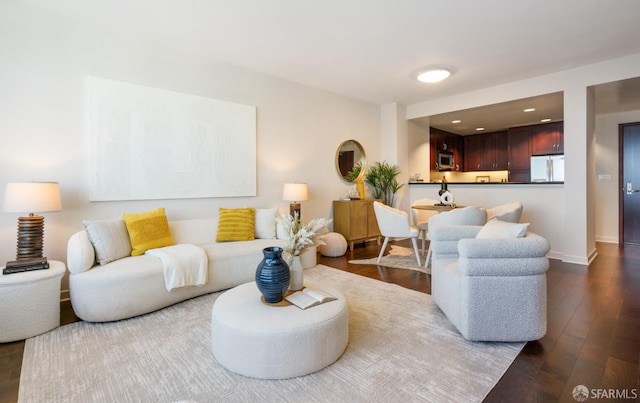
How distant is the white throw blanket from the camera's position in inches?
108

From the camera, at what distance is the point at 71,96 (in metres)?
2.99

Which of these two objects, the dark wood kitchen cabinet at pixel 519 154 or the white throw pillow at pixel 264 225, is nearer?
the white throw pillow at pixel 264 225

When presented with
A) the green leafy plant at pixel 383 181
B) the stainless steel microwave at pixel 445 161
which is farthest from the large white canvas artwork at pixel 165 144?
the stainless steel microwave at pixel 445 161

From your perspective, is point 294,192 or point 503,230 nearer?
point 503,230

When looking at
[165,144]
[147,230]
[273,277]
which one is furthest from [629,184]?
[147,230]

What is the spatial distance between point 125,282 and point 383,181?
437cm

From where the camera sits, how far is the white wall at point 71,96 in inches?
107

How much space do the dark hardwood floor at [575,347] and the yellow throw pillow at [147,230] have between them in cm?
75

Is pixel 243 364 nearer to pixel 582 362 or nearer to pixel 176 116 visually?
pixel 582 362

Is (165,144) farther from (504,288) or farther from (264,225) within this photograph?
(504,288)

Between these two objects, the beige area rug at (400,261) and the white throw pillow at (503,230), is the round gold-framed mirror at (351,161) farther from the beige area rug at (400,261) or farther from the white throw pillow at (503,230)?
the white throw pillow at (503,230)

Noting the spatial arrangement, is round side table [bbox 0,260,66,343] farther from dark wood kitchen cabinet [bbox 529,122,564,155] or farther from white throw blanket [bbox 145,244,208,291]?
dark wood kitchen cabinet [bbox 529,122,564,155]

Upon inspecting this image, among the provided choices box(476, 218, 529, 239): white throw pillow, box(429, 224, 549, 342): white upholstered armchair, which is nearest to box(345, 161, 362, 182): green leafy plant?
box(476, 218, 529, 239): white throw pillow

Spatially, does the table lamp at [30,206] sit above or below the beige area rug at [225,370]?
above
